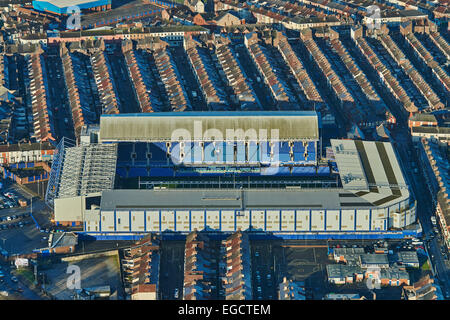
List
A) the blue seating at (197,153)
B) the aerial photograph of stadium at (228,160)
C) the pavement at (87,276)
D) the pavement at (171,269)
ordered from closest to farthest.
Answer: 1. the pavement at (171,269)
2. the pavement at (87,276)
3. the aerial photograph of stadium at (228,160)
4. the blue seating at (197,153)

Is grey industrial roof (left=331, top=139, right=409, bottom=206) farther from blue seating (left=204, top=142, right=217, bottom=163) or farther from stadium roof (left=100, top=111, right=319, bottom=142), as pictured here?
blue seating (left=204, top=142, right=217, bottom=163)

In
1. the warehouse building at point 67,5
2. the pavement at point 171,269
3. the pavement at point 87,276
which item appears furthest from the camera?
the warehouse building at point 67,5

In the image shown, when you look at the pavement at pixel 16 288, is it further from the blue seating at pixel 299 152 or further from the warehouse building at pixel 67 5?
the warehouse building at pixel 67 5

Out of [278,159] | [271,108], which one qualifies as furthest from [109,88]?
[278,159]

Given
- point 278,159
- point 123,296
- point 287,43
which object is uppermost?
point 287,43

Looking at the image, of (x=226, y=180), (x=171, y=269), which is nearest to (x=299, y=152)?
(x=226, y=180)

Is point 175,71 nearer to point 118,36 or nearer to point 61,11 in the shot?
point 118,36

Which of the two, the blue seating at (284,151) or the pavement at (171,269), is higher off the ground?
the blue seating at (284,151)

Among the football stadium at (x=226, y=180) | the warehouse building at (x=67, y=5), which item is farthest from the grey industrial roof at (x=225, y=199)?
the warehouse building at (x=67, y=5)
